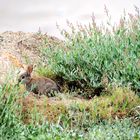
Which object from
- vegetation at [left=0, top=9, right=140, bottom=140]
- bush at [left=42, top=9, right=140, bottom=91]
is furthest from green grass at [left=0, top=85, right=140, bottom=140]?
bush at [left=42, top=9, right=140, bottom=91]

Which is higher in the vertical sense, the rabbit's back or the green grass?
the rabbit's back

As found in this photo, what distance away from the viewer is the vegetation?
25.2 ft

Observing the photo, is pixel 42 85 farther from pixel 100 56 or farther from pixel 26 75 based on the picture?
pixel 100 56

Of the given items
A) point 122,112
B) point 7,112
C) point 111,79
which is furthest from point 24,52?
point 7,112

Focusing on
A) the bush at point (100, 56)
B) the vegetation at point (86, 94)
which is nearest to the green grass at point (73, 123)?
the vegetation at point (86, 94)

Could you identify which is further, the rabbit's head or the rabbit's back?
the rabbit's back

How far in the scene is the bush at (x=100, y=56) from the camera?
10703 mm

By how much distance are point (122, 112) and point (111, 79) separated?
124 centimetres

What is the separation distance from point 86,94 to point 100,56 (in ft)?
2.90

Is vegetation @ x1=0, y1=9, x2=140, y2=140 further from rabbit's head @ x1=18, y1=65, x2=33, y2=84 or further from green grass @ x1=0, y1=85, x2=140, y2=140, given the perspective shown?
rabbit's head @ x1=18, y1=65, x2=33, y2=84

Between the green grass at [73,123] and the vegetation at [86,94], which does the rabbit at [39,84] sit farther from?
the green grass at [73,123]

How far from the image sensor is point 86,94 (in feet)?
35.6

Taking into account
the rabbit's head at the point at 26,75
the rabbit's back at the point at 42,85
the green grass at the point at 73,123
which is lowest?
the green grass at the point at 73,123

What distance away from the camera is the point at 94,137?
7.54 metres
